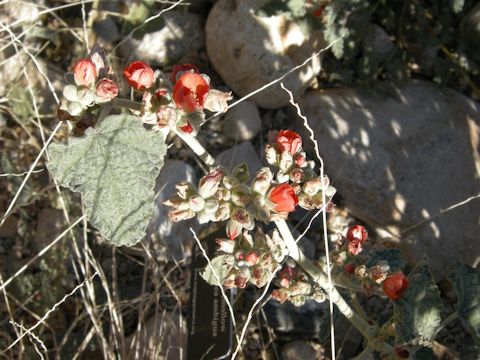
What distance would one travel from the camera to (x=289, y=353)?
2152 mm

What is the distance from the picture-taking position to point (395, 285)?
4.69 ft

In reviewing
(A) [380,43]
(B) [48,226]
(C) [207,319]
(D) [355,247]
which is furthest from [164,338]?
(A) [380,43]

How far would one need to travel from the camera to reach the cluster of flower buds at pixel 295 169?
1.37m

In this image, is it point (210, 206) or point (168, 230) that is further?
point (168, 230)

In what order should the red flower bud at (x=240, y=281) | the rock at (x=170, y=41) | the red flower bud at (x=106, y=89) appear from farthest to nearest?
1. the rock at (x=170, y=41)
2. the red flower bud at (x=240, y=281)
3. the red flower bud at (x=106, y=89)

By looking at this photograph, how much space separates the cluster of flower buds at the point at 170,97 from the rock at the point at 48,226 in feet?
3.82

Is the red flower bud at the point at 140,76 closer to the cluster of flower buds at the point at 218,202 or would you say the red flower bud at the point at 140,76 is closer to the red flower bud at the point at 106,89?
the red flower bud at the point at 106,89

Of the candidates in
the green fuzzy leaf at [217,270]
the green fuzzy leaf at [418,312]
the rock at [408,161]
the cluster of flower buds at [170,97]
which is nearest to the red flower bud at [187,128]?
the cluster of flower buds at [170,97]

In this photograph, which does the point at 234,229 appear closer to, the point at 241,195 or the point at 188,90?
the point at 241,195

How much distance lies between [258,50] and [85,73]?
51.6 inches

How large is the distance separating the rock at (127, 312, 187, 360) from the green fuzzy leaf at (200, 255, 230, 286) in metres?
0.54

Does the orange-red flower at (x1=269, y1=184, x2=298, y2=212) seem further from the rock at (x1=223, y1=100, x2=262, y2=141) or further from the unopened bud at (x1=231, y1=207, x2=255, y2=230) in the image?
the rock at (x1=223, y1=100, x2=262, y2=141)

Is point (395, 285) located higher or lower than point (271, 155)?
lower

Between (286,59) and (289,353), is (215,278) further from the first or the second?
(286,59)
